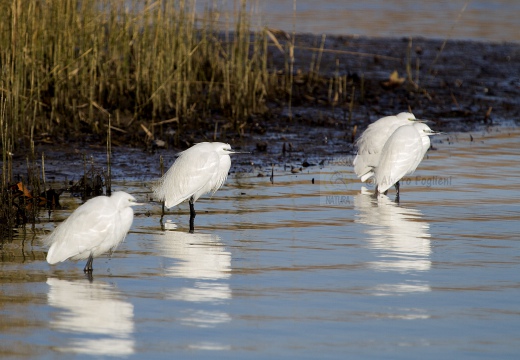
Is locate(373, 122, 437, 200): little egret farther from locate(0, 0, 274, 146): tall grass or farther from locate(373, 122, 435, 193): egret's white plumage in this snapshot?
locate(0, 0, 274, 146): tall grass

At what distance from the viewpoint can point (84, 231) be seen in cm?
642

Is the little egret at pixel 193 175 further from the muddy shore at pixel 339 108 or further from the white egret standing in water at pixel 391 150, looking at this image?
the white egret standing in water at pixel 391 150

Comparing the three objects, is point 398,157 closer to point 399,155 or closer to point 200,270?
point 399,155

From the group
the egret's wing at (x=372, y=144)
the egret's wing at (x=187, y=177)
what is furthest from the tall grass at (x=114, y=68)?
the egret's wing at (x=372, y=144)

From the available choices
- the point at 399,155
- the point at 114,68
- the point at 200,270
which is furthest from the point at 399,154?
the point at 114,68

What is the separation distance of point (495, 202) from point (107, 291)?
4.43m

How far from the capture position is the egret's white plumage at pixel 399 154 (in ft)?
31.8

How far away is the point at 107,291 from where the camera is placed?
6.11 m

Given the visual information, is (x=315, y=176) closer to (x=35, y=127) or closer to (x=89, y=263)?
(x=35, y=127)

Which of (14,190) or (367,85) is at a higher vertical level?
(367,85)

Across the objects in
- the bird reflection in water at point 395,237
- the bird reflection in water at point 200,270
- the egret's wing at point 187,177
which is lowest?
the bird reflection in water at point 200,270

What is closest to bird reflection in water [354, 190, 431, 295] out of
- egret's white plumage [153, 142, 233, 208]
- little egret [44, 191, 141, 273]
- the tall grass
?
egret's white plumage [153, 142, 233, 208]

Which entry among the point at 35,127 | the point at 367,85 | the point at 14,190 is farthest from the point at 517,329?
the point at 367,85

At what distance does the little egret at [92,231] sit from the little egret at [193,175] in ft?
5.41
